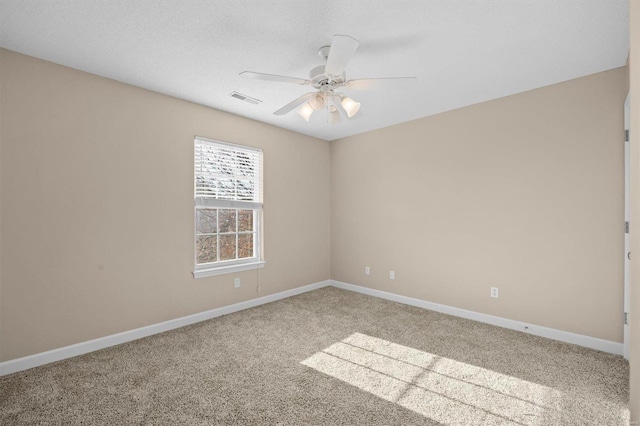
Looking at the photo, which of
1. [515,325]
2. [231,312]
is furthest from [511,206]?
[231,312]

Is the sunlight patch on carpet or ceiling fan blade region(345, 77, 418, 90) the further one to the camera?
ceiling fan blade region(345, 77, 418, 90)

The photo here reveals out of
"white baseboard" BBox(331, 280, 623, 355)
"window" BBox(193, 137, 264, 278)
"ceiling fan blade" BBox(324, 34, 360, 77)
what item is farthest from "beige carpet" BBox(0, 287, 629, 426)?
"ceiling fan blade" BBox(324, 34, 360, 77)

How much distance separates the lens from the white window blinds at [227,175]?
3.76 m

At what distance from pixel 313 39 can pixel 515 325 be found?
11.3 feet

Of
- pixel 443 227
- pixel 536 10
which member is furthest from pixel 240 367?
pixel 536 10

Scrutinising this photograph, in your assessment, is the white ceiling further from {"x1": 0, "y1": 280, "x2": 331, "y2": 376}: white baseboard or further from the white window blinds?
{"x1": 0, "y1": 280, "x2": 331, "y2": 376}: white baseboard

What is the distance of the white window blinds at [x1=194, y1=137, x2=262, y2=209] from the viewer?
3.76 metres

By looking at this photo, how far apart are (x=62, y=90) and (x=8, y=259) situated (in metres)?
1.48

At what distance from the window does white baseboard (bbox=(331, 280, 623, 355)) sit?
1.97m

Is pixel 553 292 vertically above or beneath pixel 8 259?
beneath

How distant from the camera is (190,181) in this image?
364 centimetres

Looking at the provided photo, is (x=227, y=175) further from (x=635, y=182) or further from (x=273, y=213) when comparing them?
(x=635, y=182)

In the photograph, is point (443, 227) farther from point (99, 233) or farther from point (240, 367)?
point (99, 233)

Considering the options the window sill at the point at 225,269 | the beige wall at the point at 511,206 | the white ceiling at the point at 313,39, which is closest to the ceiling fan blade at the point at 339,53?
the white ceiling at the point at 313,39
